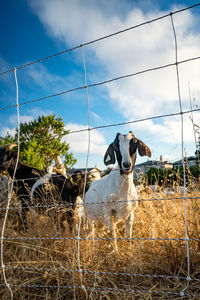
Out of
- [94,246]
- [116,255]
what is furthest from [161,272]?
[94,246]

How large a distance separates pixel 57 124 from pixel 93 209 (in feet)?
27.1

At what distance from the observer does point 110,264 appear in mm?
2197

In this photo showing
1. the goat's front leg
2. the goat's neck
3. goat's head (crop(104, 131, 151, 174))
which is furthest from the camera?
the goat's front leg

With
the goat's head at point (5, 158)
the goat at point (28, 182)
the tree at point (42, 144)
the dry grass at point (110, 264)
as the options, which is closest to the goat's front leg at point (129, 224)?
the dry grass at point (110, 264)

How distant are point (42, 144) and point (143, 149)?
8037mm

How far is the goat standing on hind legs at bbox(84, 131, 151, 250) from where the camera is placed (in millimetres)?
2855

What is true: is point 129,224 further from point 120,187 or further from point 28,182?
point 28,182

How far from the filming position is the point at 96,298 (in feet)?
6.17

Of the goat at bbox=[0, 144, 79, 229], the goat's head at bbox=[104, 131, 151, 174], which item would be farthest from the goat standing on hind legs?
the goat at bbox=[0, 144, 79, 229]

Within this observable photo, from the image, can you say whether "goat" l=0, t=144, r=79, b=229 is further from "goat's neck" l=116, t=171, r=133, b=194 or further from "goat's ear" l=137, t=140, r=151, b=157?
"goat's ear" l=137, t=140, r=151, b=157

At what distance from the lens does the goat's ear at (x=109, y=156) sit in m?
2.90

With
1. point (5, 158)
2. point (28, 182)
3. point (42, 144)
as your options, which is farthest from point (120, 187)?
point (42, 144)

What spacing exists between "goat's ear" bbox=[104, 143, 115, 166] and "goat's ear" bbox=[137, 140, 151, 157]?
301 millimetres

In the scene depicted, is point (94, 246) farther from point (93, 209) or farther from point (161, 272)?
point (93, 209)
